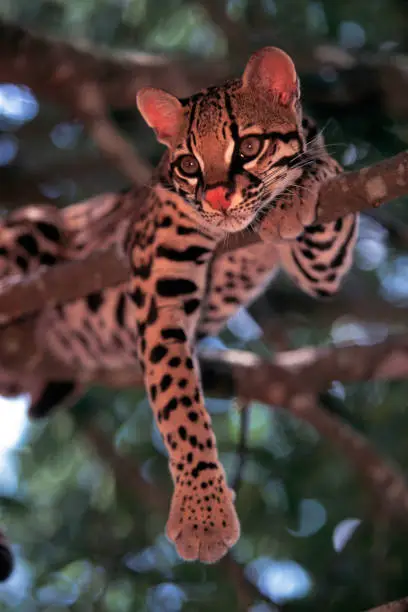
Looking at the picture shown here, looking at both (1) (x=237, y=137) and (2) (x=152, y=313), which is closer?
(1) (x=237, y=137)

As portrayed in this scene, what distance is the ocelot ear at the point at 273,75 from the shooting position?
64.1 inches

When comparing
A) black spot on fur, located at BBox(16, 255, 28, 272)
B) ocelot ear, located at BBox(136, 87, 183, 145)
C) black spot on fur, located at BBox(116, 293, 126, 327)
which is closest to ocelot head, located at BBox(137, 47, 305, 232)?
ocelot ear, located at BBox(136, 87, 183, 145)

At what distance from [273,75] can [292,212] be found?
370 mm

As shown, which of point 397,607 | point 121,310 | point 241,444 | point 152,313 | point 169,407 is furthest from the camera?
point 121,310

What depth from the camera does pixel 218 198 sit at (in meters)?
1.70

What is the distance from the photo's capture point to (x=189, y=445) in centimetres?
212

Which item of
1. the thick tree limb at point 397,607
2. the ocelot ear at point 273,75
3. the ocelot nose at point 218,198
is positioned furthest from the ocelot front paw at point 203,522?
the ocelot ear at point 273,75

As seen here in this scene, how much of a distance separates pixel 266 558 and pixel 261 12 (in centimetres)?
163

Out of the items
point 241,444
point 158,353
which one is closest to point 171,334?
point 158,353

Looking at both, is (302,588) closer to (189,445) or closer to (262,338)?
(189,445)

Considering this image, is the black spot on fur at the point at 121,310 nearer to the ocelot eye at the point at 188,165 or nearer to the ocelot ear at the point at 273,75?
the ocelot eye at the point at 188,165

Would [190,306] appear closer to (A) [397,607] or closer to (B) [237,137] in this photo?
(B) [237,137]

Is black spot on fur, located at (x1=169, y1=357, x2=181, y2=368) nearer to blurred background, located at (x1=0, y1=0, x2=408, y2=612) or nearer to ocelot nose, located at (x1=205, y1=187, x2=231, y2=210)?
A: blurred background, located at (x1=0, y1=0, x2=408, y2=612)

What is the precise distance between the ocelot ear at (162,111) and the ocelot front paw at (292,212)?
0.87 feet
